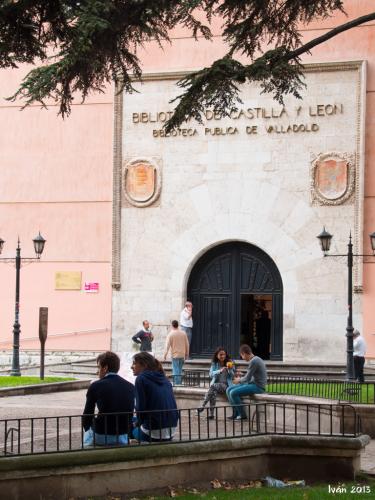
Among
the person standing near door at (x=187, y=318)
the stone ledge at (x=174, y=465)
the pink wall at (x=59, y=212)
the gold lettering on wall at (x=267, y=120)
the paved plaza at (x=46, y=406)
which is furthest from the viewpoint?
the pink wall at (x=59, y=212)

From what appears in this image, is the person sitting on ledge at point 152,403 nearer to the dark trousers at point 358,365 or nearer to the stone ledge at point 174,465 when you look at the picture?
the stone ledge at point 174,465

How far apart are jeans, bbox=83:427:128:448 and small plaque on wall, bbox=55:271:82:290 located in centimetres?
1962

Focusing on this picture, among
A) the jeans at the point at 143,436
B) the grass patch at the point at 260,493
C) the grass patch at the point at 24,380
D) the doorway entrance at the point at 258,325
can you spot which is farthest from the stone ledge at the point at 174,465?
the doorway entrance at the point at 258,325

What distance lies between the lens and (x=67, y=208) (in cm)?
3200

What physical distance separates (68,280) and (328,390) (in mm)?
14186

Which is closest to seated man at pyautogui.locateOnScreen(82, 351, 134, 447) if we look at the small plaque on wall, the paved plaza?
the paved plaza

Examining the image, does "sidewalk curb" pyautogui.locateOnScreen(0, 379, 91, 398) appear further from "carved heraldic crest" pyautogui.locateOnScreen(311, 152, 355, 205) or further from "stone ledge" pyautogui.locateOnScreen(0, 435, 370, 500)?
"stone ledge" pyautogui.locateOnScreen(0, 435, 370, 500)

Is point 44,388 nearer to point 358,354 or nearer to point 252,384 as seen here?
point 358,354

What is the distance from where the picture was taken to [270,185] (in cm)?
3031

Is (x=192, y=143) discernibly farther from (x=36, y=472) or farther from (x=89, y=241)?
(x=36, y=472)

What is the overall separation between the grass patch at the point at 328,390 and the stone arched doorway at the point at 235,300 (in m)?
9.91

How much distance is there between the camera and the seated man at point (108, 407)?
1204 cm

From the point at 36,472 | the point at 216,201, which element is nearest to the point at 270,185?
the point at 216,201

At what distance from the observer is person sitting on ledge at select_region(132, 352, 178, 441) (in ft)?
40.4
